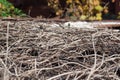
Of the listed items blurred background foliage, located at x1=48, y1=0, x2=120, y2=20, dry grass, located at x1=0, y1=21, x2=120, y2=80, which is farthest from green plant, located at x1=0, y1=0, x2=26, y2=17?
dry grass, located at x1=0, y1=21, x2=120, y2=80

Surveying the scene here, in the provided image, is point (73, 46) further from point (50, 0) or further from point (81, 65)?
point (50, 0)

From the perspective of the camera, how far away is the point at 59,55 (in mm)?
1752

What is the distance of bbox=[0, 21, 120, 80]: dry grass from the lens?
150 cm

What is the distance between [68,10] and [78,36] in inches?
143

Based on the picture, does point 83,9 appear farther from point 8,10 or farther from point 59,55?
point 59,55

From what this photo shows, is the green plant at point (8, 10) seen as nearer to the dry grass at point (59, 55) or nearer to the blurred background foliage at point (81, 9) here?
the blurred background foliage at point (81, 9)

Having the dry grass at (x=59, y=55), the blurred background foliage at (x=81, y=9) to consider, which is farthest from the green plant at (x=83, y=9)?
the dry grass at (x=59, y=55)

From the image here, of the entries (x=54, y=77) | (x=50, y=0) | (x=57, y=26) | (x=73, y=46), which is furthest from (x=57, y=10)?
(x=54, y=77)

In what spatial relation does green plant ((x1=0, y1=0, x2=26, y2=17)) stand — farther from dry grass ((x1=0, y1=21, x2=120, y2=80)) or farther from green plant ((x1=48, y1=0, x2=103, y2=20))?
dry grass ((x1=0, y1=21, x2=120, y2=80))

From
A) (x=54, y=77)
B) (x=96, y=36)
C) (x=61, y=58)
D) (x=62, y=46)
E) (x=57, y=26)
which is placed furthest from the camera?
(x=57, y=26)

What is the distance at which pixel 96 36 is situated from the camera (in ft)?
6.77

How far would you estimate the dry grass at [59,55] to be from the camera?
1497 millimetres

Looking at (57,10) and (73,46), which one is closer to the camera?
(73,46)

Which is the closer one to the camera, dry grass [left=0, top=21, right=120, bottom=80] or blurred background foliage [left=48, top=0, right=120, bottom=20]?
dry grass [left=0, top=21, right=120, bottom=80]
